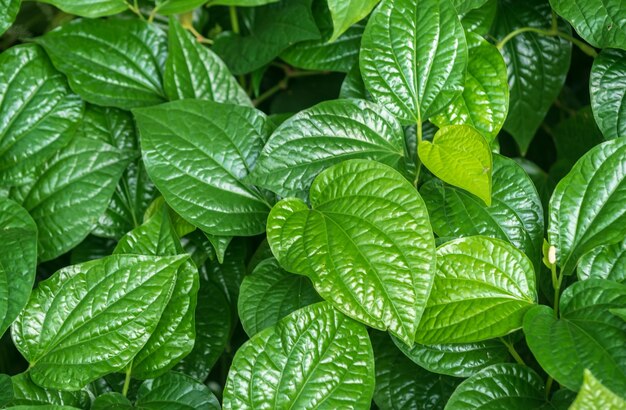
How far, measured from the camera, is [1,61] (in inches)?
41.4

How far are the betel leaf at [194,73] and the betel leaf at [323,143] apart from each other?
0.20m

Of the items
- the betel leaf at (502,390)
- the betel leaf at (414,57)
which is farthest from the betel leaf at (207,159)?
the betel leaf at (502,390)

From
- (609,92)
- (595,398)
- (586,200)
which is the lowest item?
(595,398)

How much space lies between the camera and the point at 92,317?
0.86m

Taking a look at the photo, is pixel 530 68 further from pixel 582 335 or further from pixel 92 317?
pixel 92 317

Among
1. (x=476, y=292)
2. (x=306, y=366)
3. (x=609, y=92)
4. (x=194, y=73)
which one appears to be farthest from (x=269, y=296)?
(x=609, y=92)

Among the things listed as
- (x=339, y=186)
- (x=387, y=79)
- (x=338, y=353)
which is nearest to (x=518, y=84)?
(x=387, y=79)

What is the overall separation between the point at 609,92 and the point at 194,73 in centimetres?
59

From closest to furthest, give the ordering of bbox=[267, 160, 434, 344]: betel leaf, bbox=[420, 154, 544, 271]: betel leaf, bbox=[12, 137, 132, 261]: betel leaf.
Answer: bbox=[267, 160, 434, 344]: betel leaf < bbox=[420, 154, 544, 271]: betel leaf < bbox=[12, 137, 132, 261]: betel leaf

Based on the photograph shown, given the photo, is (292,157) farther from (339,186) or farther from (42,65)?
(42,65)

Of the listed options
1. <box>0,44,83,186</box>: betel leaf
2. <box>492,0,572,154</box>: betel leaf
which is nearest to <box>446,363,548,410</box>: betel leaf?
<box>492,0,572,154</box>: betel leaf

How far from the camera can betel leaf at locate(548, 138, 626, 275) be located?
2.75 ft

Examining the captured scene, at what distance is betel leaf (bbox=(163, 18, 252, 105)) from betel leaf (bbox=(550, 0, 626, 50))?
0.48m

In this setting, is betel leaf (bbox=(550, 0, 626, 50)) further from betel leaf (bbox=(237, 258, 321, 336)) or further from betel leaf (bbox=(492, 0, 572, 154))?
betel leaf (bbox=(237, 258, 321, 336))
